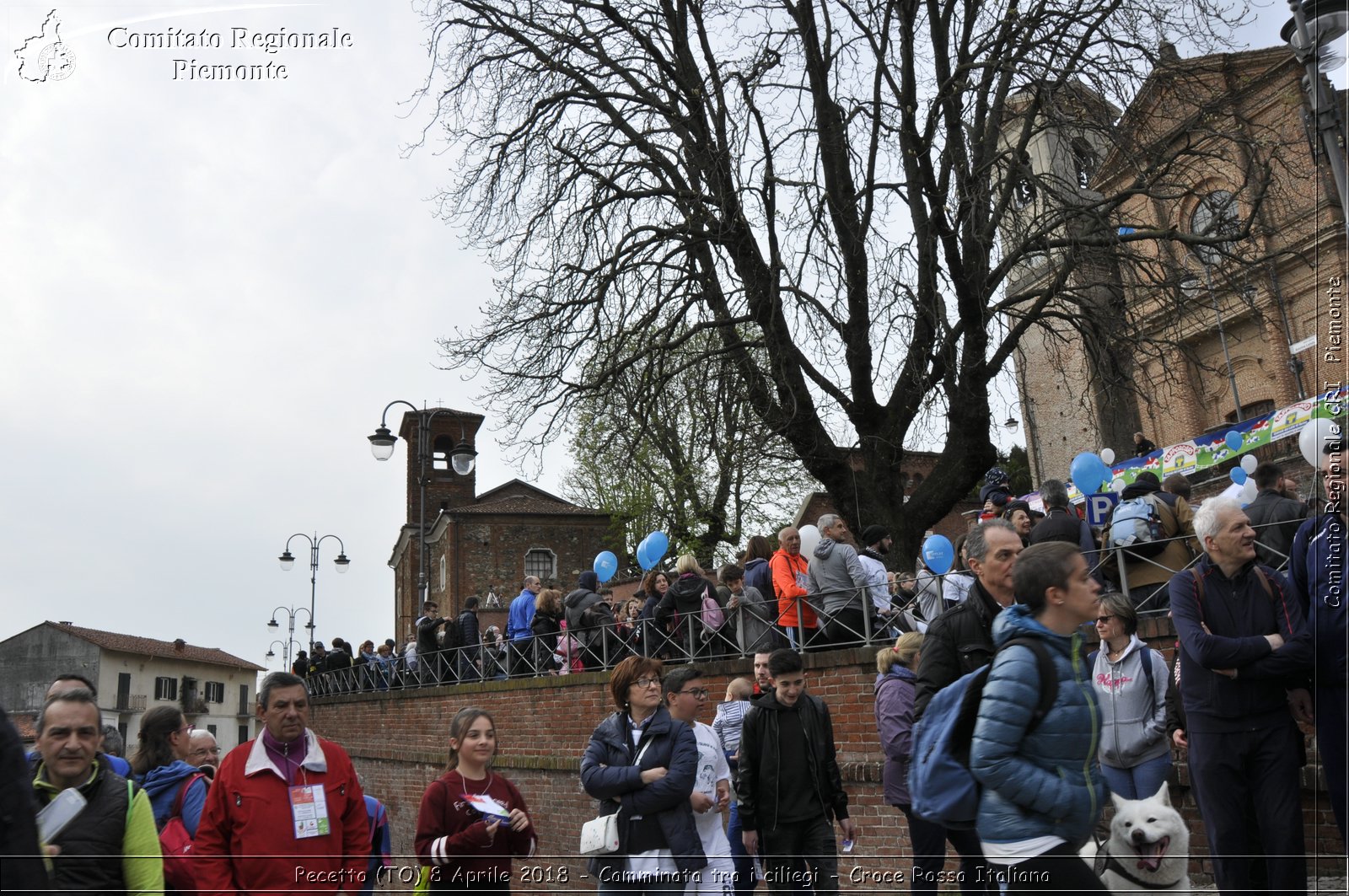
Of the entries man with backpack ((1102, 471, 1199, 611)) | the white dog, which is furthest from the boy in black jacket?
man with backpack ((1102, 471, 1199, 611))

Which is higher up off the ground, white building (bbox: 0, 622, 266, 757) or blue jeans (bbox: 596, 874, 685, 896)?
white building (bbox: 0, 622, 266, 757)

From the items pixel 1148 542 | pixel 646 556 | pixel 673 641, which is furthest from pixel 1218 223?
pixel 646 556

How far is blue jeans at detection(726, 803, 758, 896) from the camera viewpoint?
746 cm

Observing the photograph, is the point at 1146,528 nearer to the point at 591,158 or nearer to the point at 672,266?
the point at 672,266

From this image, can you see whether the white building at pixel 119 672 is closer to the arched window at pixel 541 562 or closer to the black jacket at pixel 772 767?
the arched window at pixel 541 562

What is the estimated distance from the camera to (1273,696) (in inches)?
208

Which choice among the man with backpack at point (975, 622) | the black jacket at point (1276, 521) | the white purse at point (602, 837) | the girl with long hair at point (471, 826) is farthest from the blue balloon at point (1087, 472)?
the girl with long hair at point (471, 826)

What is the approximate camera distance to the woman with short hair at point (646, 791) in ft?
18.1

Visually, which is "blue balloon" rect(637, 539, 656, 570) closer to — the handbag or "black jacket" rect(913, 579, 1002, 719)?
the handbag

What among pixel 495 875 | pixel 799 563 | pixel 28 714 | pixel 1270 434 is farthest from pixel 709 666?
pixel 28 714

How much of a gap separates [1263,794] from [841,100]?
438 inches

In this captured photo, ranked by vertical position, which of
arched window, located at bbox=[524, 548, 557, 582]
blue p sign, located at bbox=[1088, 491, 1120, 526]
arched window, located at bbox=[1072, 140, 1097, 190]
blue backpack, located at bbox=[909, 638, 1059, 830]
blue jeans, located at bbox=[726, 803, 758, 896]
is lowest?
blue jeans, located at bbox=[726, 803, 758, 896]

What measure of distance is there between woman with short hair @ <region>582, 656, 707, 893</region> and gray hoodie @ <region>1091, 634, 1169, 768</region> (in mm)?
2454

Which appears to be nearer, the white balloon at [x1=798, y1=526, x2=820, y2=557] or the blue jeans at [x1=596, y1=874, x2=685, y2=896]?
the blue jeans at [x1=596, y1=874, x2=685, y2=896]
